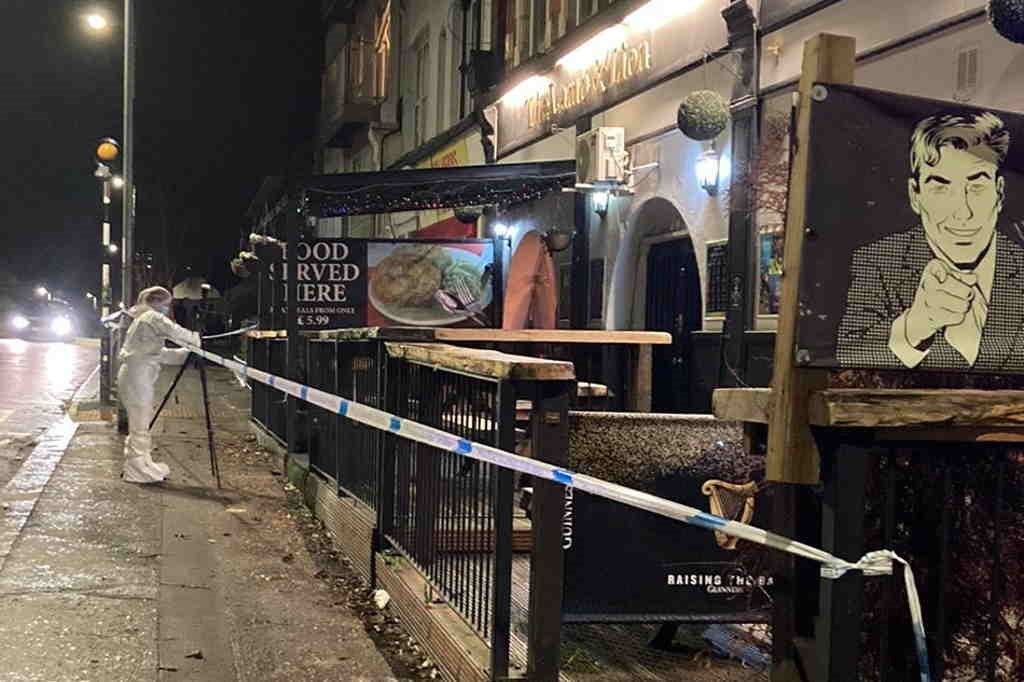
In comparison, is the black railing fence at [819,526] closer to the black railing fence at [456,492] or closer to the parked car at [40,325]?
the black railing fence at [456,492]

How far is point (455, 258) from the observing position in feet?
46.9

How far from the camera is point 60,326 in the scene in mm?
45906

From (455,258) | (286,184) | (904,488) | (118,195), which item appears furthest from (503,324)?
(904,488)

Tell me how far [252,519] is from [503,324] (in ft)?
24.7

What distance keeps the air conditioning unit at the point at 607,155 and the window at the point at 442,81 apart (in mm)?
7900

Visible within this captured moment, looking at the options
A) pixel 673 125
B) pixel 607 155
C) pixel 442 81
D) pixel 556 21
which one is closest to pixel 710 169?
pixel 673 125

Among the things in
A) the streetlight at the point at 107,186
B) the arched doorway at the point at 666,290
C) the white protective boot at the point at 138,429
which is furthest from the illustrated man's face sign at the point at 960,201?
the streetlight at the point at 107,186

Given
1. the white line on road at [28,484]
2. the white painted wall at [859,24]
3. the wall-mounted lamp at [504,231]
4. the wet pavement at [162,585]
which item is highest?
the white painted wall at [859,24]

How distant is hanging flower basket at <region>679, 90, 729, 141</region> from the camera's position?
916 cm

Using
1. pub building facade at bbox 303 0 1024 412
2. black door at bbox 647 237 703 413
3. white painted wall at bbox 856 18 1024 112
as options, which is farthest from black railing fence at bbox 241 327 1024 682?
black door at bbox 647 237 703 413

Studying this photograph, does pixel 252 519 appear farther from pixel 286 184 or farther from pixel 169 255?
pixel 169 255

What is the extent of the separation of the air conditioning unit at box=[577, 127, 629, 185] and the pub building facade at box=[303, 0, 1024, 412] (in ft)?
0.07

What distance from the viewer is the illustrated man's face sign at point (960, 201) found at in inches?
113

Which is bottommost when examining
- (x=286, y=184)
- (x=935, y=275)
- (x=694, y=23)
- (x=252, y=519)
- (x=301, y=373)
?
(x=252, y=519)
